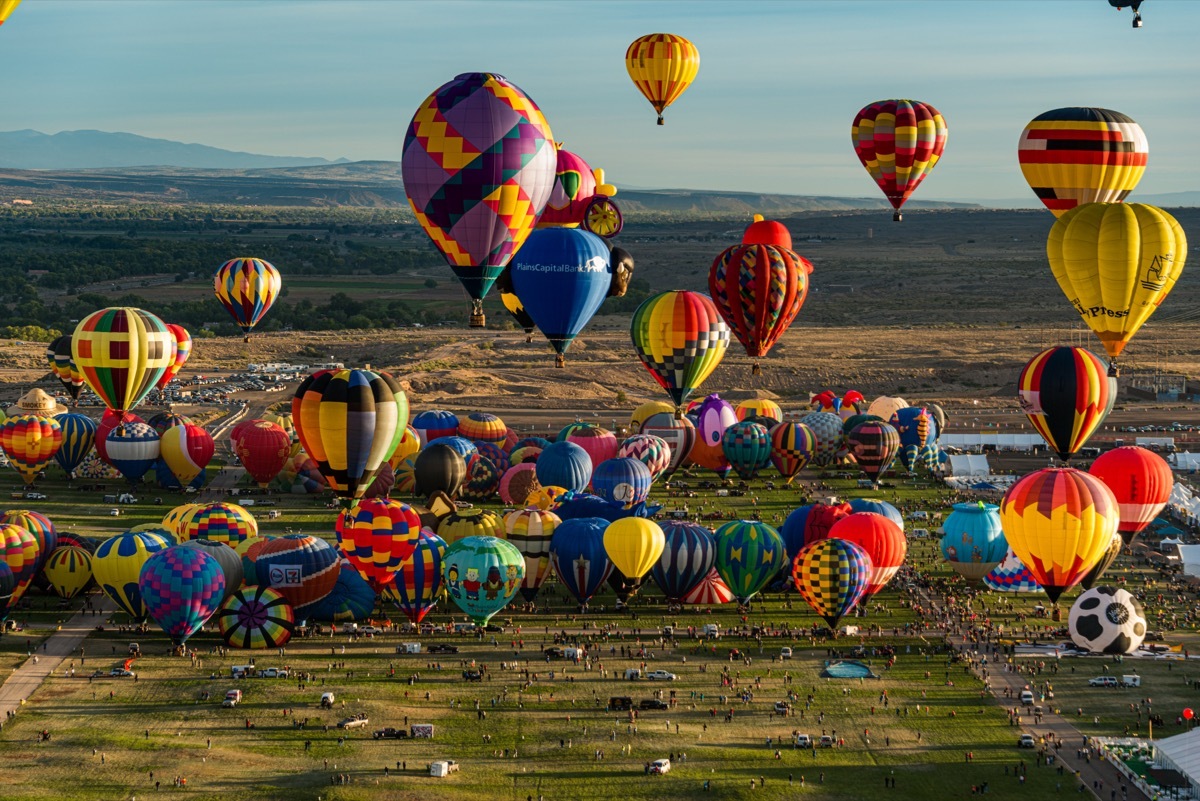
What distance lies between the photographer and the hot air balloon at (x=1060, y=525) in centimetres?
4181

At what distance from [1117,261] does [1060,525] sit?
688 centimetres

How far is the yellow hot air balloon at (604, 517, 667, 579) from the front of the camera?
4375 cm

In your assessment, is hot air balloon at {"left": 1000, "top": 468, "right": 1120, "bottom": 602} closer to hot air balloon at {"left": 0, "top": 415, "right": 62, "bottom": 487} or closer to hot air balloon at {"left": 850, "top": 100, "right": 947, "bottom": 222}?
hot air balloon at {"left": 850, "top": 100, "right": 947, "bottom": 222}

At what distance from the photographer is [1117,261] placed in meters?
42.7

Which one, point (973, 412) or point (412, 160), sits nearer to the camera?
point (412, 160)

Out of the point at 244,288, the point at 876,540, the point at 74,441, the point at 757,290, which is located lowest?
the point at 74,441

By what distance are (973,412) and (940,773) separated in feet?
167

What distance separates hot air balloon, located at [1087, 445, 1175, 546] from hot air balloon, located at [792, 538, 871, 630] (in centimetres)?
980

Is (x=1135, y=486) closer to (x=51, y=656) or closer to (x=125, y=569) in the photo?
(x=125, y=569)

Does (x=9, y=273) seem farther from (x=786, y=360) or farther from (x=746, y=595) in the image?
(x=746, y=595)

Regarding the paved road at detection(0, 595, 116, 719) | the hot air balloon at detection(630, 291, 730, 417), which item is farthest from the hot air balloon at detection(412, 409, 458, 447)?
the paved road at detection(0, 595, 116, 719)

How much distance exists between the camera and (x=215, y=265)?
521 ft

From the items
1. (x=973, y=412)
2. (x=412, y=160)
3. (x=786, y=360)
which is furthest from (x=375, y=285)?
(x=412, y=160)

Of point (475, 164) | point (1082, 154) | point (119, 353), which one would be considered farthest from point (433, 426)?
point (1082, 154)
